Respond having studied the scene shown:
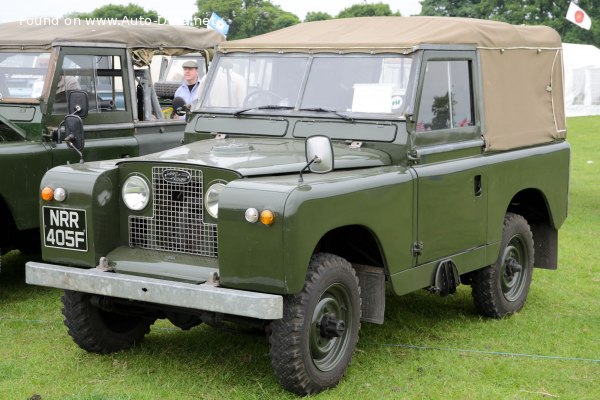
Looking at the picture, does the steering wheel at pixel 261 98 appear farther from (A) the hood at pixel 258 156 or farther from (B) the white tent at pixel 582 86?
(B) the white tent at pixel 582 86

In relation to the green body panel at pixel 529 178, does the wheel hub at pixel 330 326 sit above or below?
below

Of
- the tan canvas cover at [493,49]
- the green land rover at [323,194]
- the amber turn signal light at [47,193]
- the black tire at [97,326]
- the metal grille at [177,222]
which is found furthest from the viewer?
the tan canvas cover at [493,49]

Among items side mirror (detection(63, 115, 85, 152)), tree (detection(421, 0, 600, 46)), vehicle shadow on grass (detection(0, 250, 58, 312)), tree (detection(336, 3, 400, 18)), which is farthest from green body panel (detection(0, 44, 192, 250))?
tree (detection(336, 3, 400, 18))

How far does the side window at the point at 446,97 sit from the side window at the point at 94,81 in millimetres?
3299

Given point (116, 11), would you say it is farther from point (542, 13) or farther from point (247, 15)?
point (542, 13)

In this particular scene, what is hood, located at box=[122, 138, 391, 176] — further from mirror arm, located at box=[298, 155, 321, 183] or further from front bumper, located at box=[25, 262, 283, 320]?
front bumper, located at box=[25, 262, 283, 320]

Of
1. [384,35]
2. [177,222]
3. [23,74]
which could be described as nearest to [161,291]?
[177,222]

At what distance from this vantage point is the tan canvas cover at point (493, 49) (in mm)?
6785

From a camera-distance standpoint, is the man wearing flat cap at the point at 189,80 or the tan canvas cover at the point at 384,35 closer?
the tan canvas cover at the point at 384,35

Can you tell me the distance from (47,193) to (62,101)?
2771 mm

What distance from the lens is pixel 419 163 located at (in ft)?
20.9

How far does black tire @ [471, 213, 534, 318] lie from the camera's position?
7.34m

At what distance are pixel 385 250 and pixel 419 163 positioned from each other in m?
0.77

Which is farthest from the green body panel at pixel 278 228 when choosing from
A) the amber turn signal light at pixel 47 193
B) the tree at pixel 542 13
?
the tree at pixel 542 13
